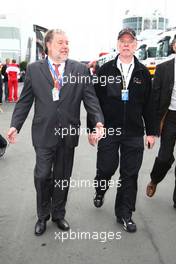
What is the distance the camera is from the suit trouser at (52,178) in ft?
11.8

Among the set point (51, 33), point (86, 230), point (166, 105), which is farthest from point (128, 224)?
point (51, 33)

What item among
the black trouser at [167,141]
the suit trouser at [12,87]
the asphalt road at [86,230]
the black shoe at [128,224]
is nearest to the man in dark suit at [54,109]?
the asphalt road at [86,230]

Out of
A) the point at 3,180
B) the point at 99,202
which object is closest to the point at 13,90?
the point at 3,180

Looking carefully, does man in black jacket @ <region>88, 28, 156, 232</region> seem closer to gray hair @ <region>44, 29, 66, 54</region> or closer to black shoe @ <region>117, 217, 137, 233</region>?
black shoe @ <region>117, 217, 137, 233</region>

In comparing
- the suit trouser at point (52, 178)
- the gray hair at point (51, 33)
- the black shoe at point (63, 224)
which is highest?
the gray hair at point (51, 33)

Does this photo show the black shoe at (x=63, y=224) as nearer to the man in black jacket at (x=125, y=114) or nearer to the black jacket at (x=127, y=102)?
the man in black jacket at (x=125, y=114)

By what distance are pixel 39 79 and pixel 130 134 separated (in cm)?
101

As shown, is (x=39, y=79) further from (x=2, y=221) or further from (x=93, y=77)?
(x=2, y=221)

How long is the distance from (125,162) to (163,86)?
909mm

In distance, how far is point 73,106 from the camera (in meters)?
3.54

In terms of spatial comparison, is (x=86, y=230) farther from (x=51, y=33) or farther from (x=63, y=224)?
(x=51, y=33)

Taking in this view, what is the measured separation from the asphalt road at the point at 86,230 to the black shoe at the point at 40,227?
5cm

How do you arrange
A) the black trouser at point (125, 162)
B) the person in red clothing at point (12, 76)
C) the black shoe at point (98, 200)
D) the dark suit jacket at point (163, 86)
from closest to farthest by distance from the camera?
the black trouser at point (125, 162)
the dark suit jacket at point (163, 86)
the black shoe at point (98, 200)
the person in red clothing at point (12, 76)

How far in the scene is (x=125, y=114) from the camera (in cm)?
373
